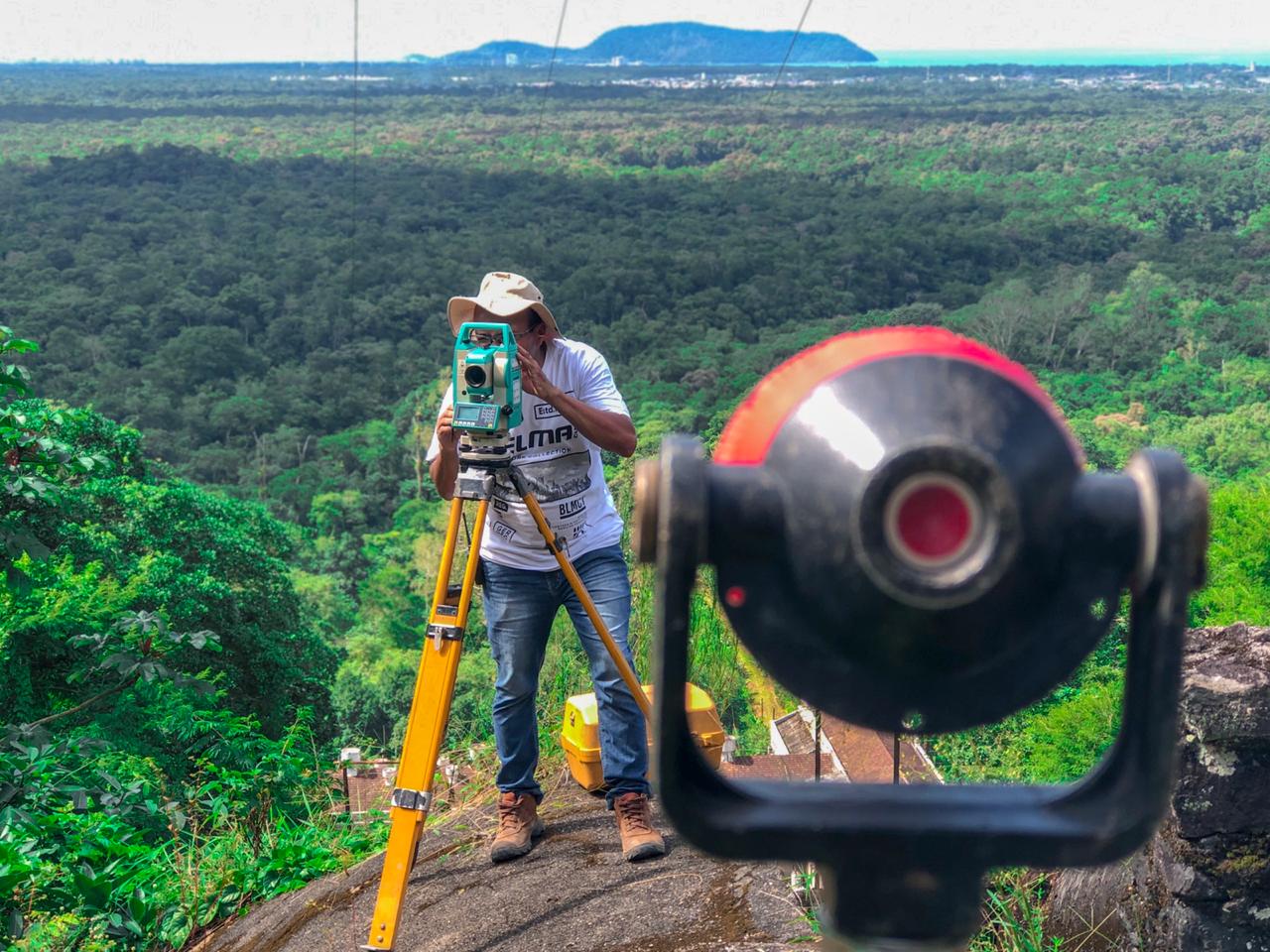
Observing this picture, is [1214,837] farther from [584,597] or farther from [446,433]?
[446,433]

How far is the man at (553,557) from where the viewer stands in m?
3.01

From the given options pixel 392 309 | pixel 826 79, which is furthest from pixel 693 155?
pixel 826 79

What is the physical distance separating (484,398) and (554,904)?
122 centimetres

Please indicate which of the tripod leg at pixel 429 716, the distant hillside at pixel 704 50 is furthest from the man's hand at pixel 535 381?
the distant hillside at pixel 704 50

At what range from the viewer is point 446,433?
283cm

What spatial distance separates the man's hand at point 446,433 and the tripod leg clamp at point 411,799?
75 centimetres

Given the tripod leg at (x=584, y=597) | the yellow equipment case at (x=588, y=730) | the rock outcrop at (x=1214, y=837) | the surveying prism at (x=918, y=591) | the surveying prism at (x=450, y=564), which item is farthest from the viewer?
the yellow equipment case at (x=588, y=730)

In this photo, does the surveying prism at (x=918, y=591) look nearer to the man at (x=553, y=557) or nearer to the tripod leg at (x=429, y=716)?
the tripod leg at (x=429, y=716)

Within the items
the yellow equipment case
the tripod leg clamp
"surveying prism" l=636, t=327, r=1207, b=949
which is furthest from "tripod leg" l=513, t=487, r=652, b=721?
"surveying prism" l=636, t=327, r=1207, b=949

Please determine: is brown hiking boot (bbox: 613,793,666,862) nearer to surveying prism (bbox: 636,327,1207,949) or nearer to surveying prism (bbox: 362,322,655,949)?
surveying prism (bbox: 362,322,655,949)

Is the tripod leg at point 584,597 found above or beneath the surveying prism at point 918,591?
beneath

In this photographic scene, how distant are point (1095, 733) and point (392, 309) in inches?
2007

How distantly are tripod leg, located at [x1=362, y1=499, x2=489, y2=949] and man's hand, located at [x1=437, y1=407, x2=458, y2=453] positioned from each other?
14cm

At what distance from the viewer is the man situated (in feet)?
9.87
